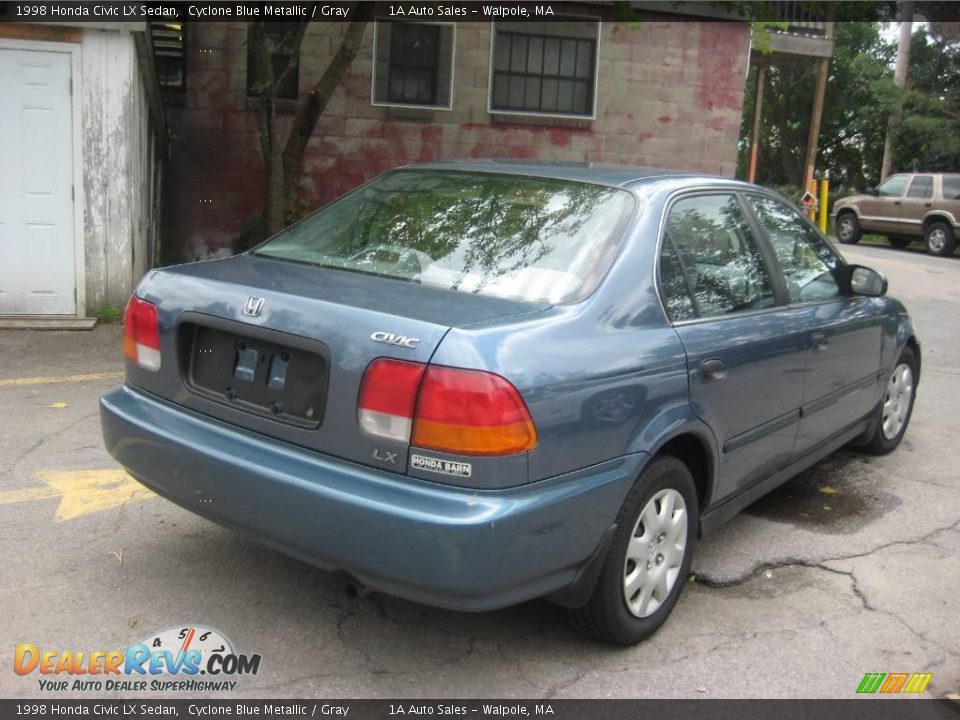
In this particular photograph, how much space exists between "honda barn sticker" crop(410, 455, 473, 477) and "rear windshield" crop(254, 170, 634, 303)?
69 cm

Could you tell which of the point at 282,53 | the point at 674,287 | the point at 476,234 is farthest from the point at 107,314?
the point at 674,287

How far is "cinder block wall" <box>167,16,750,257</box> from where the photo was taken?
11555 millimetres

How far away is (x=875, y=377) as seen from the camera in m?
5.15

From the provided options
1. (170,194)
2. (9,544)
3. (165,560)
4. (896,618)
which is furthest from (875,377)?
(170,194)

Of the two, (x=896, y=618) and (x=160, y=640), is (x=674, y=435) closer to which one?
(x=896, y=618)

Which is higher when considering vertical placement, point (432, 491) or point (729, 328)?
point (729, 328)

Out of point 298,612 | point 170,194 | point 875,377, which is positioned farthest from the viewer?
point 170,194

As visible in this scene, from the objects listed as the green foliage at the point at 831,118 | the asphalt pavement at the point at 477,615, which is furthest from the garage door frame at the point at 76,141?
the green foliage at the point at 831,118

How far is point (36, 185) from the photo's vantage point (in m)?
8.08

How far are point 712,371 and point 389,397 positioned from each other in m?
1.32

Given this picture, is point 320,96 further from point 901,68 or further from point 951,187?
point 901,68

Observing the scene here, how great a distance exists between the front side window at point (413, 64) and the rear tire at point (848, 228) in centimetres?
1360

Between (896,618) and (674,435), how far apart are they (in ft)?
4.14

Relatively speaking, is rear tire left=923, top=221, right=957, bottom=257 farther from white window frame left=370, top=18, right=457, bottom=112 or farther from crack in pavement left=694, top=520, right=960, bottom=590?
crack in pavement left=694, top=520, right=960, bottom=590
